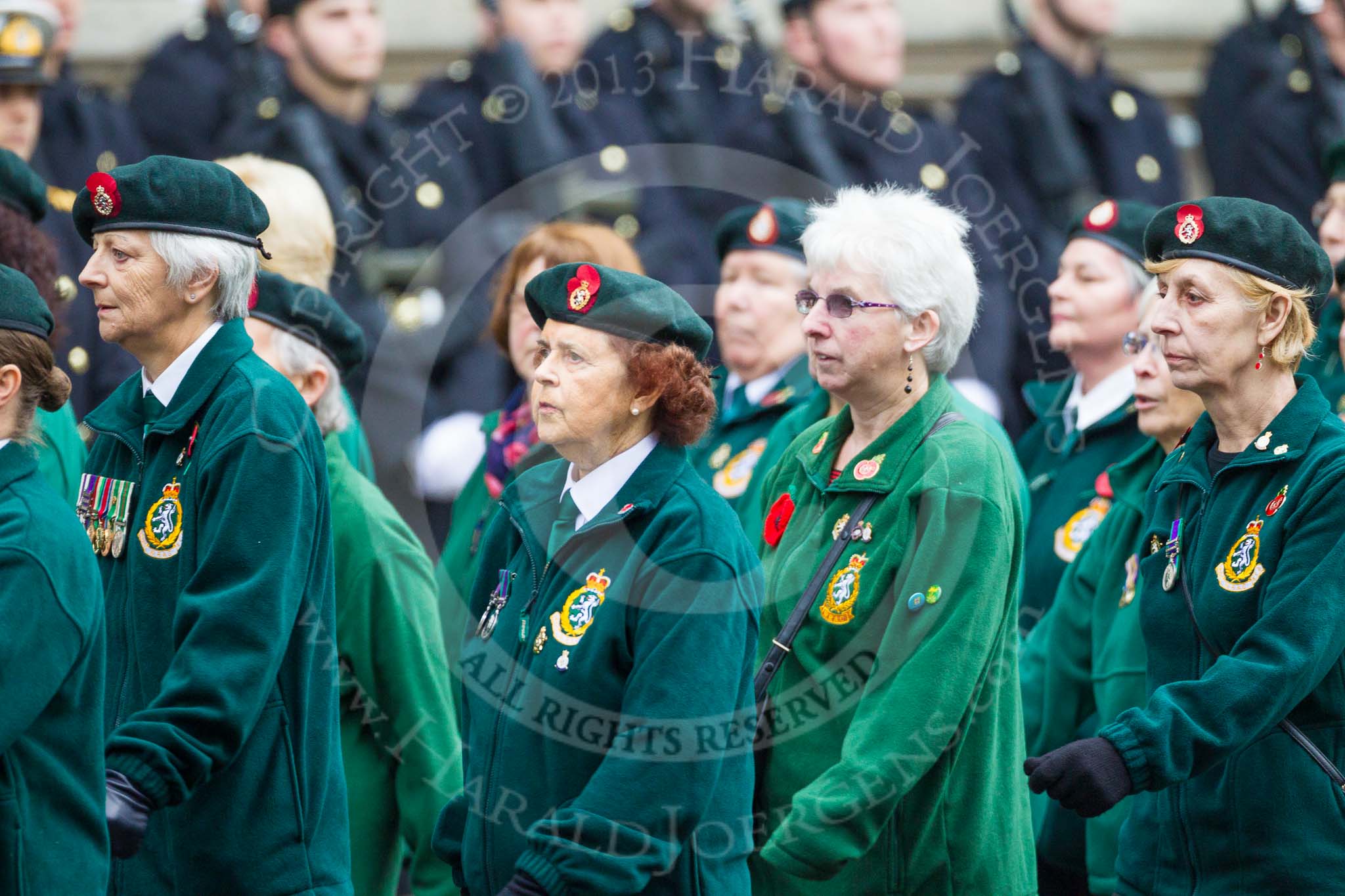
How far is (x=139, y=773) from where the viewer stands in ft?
10.9

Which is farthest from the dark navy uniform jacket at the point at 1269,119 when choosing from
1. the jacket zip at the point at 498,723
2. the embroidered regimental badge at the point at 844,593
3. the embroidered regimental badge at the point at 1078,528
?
the jacket zip at the point at 498,723

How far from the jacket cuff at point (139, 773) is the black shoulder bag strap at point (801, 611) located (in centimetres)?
126

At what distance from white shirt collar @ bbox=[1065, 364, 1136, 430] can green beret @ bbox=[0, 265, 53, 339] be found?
3.19 meters

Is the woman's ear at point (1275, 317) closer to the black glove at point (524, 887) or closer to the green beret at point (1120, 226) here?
the black glove at point (524, 887)

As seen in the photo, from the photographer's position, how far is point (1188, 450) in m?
3.91

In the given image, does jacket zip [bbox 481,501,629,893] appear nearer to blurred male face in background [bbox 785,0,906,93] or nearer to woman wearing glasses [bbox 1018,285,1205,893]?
woman wearing glasses [bbox 1018,285,1205,893]

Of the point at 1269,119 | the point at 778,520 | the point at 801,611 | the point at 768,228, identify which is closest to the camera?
the point at 801,611

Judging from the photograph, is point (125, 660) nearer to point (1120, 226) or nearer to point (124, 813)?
point (124, 813)

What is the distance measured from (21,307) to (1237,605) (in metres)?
2.25

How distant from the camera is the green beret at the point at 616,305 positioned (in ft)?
12.0

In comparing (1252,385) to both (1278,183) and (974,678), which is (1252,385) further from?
(1278,183)

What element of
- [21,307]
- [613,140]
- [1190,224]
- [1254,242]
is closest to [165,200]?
[21,307]

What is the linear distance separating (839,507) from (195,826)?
1473mm

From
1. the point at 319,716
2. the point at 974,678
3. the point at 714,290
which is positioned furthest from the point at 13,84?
the point at 974,678
